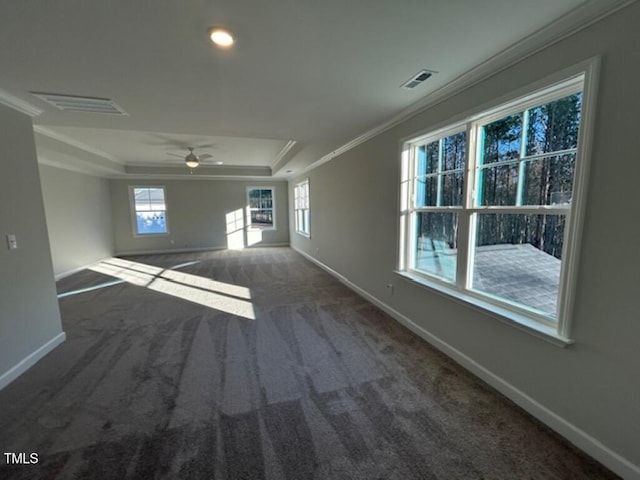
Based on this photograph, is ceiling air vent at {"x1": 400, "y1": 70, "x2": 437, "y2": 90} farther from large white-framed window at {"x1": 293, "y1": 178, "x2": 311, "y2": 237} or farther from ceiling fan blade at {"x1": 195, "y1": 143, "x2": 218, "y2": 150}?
large white-framed window at {"x1": 293, "y1": 178, "x2": 311, "y2": 237}

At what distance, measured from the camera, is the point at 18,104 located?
7.77 ft

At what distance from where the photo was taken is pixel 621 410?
1384 mm

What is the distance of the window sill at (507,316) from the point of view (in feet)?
5.36

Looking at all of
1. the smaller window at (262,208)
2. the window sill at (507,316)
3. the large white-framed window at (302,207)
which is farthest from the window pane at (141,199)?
the window sill at (507,316)

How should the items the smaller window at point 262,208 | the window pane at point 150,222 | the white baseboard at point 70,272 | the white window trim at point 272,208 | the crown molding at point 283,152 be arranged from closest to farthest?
the crown molding at point 283,152 < the white baseboard at point 70,272 < the window pane at point 150,222 < the white window trim at point 272,208 < the smaller window at point 262,208

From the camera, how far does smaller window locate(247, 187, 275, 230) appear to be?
9.04 meters

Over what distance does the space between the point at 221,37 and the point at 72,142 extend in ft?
16.0

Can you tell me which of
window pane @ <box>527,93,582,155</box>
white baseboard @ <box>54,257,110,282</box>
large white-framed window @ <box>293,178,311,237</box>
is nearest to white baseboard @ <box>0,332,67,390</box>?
white baseboard @ <box>54,257,110,282</box>

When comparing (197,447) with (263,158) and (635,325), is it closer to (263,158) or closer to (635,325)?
(635,325)

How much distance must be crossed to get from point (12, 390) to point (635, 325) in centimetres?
407

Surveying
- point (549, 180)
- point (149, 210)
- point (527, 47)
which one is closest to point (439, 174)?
point (549, 180)

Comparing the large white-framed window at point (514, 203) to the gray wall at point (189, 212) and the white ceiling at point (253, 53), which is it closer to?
the white ceiling at point (253, 53)

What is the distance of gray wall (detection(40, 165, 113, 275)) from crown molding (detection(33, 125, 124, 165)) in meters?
0.80

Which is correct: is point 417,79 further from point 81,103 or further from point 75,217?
point 75,217
